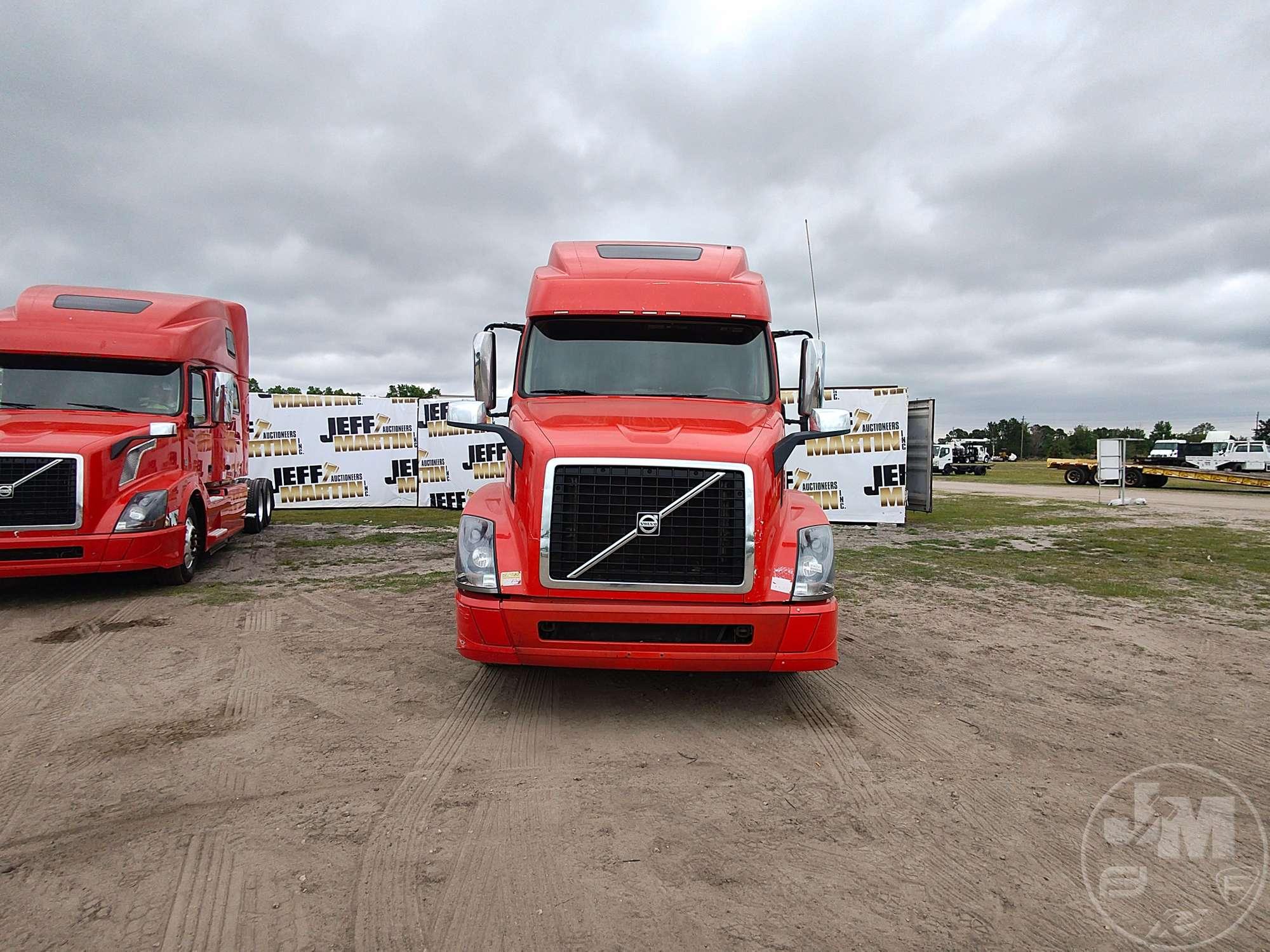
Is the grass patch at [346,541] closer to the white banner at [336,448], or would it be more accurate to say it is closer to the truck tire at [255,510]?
the truck tire at [255,510]

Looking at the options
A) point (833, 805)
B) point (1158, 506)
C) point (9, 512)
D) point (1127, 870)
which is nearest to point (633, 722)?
point (833, 805)

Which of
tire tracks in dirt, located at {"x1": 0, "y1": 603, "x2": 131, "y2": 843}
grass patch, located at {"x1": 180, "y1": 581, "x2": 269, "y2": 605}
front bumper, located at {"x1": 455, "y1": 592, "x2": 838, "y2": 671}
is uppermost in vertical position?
front bumper, located at {"x1": 455, "y1": 592, "x2": 838, "y2": 671}

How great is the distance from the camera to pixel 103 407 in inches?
318

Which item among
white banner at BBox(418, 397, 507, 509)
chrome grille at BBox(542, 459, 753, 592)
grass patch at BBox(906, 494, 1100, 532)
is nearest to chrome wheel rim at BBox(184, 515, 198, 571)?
chrome grille at BBox(542, 459, 753, 592)

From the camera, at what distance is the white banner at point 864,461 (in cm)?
1594

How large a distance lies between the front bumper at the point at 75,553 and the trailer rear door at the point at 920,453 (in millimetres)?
13523

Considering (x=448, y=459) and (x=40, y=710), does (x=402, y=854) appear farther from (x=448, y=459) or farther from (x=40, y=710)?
(x=448, y=459)

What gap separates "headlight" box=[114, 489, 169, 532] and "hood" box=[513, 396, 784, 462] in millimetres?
4569

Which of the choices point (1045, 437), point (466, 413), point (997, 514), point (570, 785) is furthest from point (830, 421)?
point (1045, 437)

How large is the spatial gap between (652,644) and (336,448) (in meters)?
16.1

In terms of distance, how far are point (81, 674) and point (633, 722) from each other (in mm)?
3893

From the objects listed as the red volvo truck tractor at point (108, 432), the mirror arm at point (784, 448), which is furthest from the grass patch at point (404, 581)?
the mirror arm at point (784, 448)
